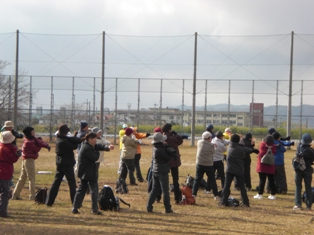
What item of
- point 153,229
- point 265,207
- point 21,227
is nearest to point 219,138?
point 265,207

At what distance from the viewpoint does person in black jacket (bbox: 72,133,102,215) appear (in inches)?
462

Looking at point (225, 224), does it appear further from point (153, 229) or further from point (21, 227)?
point (21, 227)

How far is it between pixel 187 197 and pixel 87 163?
10.6ft

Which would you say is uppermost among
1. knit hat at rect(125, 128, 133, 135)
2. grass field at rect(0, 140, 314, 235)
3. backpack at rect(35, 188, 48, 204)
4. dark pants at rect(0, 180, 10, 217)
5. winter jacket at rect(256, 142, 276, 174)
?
knit hat at rect(125, 128, 133, 135)

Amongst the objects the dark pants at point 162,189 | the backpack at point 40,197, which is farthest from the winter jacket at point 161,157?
the backpack at point 40,197

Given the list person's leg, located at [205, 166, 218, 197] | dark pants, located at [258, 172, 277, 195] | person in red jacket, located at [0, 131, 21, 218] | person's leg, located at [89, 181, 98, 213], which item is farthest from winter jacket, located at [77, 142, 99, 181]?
dark pants, located at [258, 172, 277, 195]

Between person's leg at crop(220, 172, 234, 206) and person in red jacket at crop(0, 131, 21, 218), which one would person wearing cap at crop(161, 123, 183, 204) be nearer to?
person's leg at crop(220, 172, 234, 206)

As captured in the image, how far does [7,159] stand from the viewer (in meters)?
11.6

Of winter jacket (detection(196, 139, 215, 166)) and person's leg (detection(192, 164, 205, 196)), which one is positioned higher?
winter jacket (detection(196, 139, 215, 166))

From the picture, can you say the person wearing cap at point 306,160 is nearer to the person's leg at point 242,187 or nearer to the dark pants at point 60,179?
the person's leg at point 242,187

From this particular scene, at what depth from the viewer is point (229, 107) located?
47281 millimetres

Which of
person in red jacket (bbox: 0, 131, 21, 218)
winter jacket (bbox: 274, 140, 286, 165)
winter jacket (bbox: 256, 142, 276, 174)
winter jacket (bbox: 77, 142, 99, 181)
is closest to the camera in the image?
person in red jacket (bbox: 0, 131, 21, 218)

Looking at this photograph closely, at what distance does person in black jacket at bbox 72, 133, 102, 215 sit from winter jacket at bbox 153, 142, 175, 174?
1.35 meters

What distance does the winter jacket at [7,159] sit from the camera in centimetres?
1145
